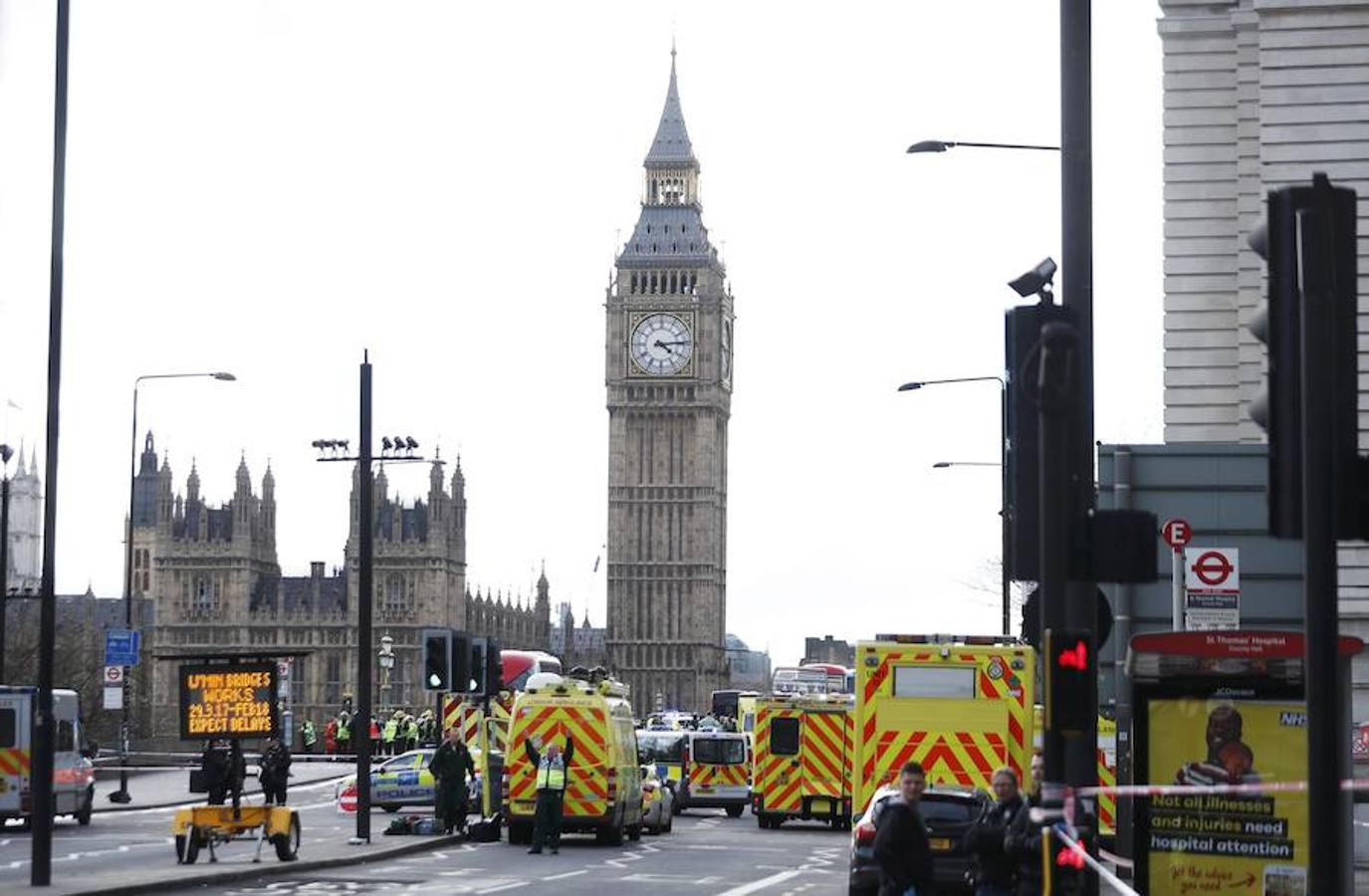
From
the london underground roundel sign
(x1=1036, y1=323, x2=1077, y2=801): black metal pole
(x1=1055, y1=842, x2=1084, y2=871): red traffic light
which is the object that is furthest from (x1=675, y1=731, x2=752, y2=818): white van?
(x1=1036, y1=323, x2=1077, y2=801): black metal pole

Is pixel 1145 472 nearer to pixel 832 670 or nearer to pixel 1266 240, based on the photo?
pixel 1266 240

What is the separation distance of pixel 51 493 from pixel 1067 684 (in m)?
15.9

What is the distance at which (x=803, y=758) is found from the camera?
42719mm

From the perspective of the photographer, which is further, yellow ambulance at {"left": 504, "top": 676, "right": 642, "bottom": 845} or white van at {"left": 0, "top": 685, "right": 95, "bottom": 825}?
white van at {"left": 0, "top": 685, "right": 95, "bottom": 825}

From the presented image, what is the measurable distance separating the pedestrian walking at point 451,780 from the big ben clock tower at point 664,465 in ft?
413

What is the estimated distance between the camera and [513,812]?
1371 inches

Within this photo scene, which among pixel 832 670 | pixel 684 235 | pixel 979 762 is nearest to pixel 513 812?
pixel 979 762

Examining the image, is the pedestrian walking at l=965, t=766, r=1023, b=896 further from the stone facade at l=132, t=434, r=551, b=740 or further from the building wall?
the stone facade at l=132, t=434, r=551, b=740

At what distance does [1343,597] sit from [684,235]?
135600mm

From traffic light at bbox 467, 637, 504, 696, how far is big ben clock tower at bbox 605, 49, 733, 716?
415 feet

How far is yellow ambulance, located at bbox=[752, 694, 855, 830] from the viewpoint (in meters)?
42.8

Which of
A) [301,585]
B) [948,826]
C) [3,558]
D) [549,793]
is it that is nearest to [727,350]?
[301,585]

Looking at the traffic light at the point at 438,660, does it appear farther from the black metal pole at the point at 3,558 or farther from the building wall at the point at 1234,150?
the black metal pole at the point at 3,558

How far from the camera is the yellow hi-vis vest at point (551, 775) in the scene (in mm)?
32500
